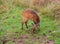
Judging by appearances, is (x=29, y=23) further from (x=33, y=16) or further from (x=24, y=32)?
(x=33, y=16)

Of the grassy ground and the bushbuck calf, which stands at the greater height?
the bushbuck calf

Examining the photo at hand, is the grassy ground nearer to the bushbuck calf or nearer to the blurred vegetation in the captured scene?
the blurred vegetation

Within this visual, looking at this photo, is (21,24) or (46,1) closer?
(21,24)

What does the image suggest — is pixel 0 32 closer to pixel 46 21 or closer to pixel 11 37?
pixel 11 37

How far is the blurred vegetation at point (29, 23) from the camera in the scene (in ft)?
24.4

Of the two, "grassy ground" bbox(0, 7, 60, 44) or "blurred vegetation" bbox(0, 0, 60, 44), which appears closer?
"grassy ground" bbox(0, 7, 60, 44)

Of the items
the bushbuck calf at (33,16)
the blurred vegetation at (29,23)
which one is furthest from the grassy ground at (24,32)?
the bushbuck calf at (33,16)

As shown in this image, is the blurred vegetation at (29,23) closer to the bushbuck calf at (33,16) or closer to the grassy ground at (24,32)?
the grassy ground at (24,32)

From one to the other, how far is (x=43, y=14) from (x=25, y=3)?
137cm

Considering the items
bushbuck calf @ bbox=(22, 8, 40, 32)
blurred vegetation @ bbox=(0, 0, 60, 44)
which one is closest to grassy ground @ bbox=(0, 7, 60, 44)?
blurred vegetation @ bbox=(0, 0, 60, 44)

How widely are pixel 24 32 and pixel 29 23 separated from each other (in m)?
0.79

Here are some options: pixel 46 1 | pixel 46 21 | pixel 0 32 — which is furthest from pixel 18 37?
pixel 46 1

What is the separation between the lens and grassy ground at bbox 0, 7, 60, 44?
7059 millimetres

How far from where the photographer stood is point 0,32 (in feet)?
25.0
